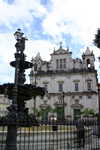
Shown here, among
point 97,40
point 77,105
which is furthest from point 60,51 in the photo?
point 97,40

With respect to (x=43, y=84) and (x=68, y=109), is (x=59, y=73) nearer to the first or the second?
(x=43, y=84)

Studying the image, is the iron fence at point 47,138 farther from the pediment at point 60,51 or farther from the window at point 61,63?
the pediment at point 60,51

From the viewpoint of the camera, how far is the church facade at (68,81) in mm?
36881

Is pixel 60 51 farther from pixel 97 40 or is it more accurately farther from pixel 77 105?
pixel 97 40

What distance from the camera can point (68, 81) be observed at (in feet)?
126

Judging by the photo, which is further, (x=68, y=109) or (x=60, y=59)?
(x=60, y=59)

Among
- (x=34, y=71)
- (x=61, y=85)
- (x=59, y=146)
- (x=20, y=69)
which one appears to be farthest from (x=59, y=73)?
(x=59, y=146)

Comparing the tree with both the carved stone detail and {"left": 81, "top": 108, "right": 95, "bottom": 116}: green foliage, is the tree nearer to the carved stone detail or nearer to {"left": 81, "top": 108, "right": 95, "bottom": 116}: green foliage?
{"left": 81, "top": 108, "right": 95, "bottom": 116}: green foliage

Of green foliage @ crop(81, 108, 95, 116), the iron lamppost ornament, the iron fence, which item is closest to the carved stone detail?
green foliage @ crop(81, 108, 95, 116)

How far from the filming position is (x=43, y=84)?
1575 inches

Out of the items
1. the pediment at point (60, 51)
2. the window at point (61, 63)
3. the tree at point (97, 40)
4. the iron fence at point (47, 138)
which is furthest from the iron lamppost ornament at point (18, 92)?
the pediment at point (60, 51)

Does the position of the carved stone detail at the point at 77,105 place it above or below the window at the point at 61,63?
below

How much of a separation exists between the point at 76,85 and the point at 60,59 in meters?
6.97

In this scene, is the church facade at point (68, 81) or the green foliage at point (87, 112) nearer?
the green foliage at point (87, 112)
